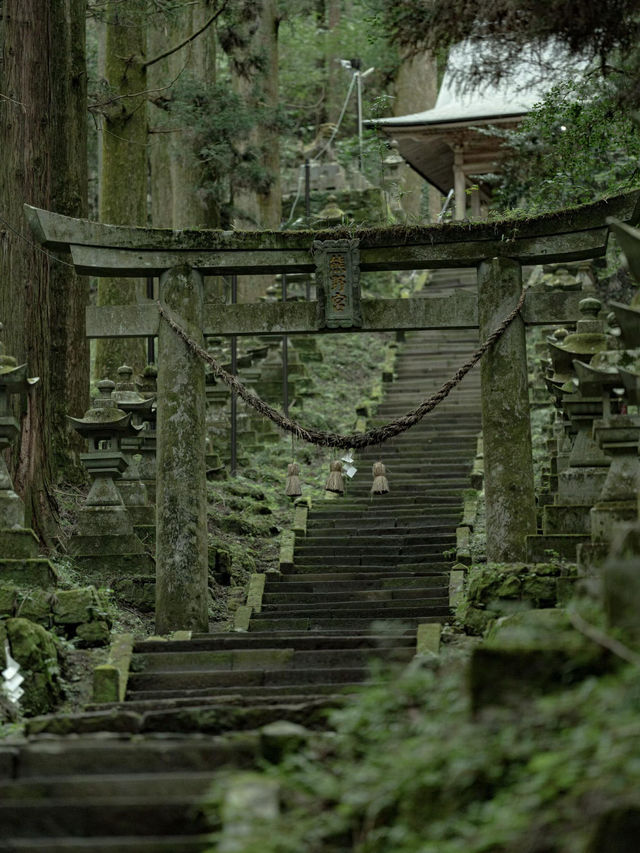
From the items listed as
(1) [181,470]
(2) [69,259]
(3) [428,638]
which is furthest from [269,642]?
(2) [69,259]

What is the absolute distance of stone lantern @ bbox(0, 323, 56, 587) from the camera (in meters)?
11.2

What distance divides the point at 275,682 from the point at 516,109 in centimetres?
1989

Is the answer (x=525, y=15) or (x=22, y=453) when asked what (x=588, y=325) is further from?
(x=22, y=453)

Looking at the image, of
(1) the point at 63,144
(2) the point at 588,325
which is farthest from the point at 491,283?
(1) the point at 63,144

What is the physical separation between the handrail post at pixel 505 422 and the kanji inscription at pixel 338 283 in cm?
119

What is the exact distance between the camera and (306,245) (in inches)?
489

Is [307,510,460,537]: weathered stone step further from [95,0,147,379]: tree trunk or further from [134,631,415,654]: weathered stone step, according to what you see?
[134,631,415,654]: weathered stone step

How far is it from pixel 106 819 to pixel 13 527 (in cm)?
580

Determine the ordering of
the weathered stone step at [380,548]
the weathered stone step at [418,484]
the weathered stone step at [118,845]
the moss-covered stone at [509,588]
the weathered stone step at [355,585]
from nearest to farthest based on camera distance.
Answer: the weathered stone step at [118,845], the moss-covered stone at [509,588], the weathered stone step at [355,585], the weathered stone step at [380,548], the weathered stone step at [418,484]

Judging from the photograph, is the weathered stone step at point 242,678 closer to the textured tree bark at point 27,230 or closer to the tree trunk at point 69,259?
the textured tree bark at point 27,230

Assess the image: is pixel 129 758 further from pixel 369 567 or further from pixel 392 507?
pixel 392 507

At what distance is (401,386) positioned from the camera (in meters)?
23.0

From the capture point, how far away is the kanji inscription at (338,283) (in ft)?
40.1

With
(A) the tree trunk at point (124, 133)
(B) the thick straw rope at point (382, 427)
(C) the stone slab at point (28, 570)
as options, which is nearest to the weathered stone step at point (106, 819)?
(C) the stone slab at point (28, 570)
